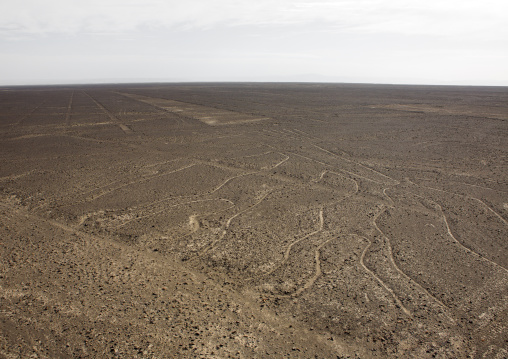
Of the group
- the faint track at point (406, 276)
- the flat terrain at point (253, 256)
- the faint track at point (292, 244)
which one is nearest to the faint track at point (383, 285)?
the flat terrain at point (253, 256)

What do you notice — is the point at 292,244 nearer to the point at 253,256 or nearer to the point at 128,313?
the point at 253,256

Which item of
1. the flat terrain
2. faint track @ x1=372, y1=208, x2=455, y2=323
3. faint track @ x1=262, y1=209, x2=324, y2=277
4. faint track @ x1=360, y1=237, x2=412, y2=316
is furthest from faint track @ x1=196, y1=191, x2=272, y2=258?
faint track @ x1=372, y1=208, x2=455, y2=323

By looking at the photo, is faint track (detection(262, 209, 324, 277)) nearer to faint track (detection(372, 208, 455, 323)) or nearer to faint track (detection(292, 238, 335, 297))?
faint track (detection(292, 238, 335, 297))

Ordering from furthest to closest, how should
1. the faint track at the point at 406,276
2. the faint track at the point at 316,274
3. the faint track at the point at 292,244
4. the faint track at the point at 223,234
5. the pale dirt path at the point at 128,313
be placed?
the faint track at the point at 223,234, the faint track at the point at 292,244, the faint track at the point at 316,274, the faint track at the point at 406,276, the pale dirt path at the point at 128,313

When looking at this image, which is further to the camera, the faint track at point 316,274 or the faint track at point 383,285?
the faint track at point 316,274

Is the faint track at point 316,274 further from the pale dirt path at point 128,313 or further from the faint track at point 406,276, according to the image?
the faint track at point 406,276

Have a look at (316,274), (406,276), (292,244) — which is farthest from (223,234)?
(406,276)

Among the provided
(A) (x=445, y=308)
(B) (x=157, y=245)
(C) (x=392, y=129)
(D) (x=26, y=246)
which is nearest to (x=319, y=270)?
(A) (x=445, y=308)

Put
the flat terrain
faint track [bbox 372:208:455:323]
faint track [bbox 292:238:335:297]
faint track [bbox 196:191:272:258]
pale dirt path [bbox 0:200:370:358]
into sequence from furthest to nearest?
faint track [bbox 196:191:272:258]
faint track [bbox 292:238:335:297]
faint track [bbox 372:208:455:323]
the flat terrain
pale dirt path [bbox 0:200:370:358]
